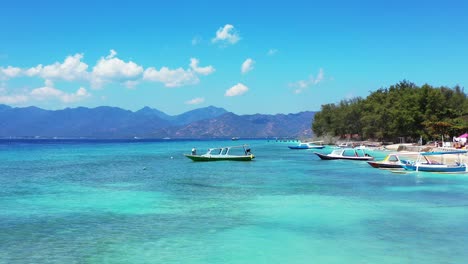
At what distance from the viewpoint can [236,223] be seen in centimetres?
2073

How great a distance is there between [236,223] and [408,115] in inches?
3223

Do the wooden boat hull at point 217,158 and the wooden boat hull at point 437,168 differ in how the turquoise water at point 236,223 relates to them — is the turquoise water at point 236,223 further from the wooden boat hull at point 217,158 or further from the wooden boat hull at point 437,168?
the wooden boat hull at point 217,158

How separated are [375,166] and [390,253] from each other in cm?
3798

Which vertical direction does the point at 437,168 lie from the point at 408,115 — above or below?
below

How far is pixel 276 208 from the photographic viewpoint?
2495cm

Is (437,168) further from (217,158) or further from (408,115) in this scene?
(408,115)

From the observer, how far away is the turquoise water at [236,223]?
15.6 m

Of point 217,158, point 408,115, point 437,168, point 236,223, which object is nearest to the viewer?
point 236,223

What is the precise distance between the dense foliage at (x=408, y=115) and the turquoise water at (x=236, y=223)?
57.3 metres

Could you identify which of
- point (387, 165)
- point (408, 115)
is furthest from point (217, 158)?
point (408, 115)

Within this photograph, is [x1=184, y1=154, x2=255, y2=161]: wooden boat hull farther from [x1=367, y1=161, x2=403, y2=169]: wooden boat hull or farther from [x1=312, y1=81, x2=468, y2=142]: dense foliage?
[x1=312, y1=81, x2=468, y2=142]: dense foliage

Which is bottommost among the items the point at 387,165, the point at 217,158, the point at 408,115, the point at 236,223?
the point at 236,223

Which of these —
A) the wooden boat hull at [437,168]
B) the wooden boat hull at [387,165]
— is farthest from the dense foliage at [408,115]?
the wooden boat hull at [437,168]

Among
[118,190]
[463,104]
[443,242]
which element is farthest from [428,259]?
[463,104]
